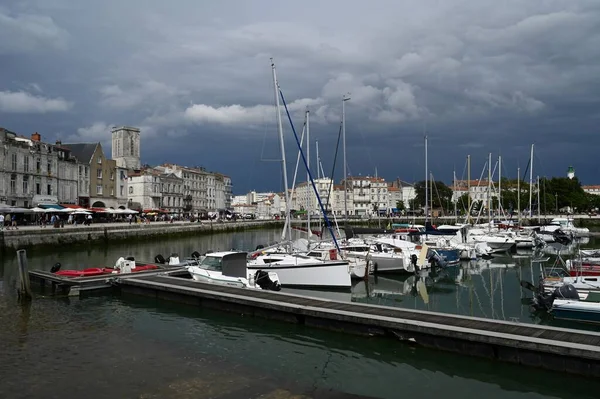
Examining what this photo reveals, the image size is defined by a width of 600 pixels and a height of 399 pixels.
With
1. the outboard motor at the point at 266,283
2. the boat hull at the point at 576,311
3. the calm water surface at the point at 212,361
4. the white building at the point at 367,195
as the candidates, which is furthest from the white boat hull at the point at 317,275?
the white building at the point at 367,195

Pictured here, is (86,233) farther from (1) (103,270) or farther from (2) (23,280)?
(2) (23,280)

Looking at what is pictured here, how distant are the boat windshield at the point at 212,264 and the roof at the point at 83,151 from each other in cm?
5924

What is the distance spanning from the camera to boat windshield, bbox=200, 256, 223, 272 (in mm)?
23609

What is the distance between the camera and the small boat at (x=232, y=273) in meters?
22.1

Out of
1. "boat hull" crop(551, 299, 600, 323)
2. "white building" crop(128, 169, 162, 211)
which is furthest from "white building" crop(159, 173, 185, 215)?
"boat hull" crop(551, 299, 600, 323)

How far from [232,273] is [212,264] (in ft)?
4.49

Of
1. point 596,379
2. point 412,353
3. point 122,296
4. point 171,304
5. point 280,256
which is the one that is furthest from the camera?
point 280,256

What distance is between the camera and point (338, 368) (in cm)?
1281

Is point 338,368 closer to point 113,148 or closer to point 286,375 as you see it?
→ point 286,375

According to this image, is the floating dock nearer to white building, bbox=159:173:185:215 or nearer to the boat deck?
the boat deck

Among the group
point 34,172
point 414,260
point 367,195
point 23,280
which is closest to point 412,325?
point 23,280

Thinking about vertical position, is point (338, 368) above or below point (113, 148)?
below

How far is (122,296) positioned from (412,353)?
14.2m

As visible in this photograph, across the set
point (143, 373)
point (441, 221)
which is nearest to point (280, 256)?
point (143, 373)
